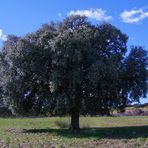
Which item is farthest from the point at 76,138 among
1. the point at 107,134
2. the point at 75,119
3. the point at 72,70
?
the point at 75,119

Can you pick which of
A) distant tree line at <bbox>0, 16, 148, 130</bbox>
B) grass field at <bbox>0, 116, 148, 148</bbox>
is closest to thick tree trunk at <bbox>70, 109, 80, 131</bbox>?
distant tree line at <bbox>0, 16, 148, 130</bbox>

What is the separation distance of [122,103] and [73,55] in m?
6.53

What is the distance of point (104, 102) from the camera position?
35.0 metres

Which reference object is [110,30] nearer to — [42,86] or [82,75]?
[82,75]

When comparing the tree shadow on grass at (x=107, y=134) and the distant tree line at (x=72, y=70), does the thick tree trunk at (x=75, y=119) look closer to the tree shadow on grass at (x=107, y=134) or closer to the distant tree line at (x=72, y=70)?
the distant tree line at (x=72, y=70)

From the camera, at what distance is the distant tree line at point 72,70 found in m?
32.5

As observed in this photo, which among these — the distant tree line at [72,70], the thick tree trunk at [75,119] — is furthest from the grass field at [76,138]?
the distant tree line at [72,70]

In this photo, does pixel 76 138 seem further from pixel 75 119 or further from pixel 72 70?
pixel 75 119

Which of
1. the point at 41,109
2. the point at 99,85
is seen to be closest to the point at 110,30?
the point at 99,85

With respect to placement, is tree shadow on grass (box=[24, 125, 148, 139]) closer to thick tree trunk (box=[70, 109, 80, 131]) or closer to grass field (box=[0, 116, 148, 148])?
grass field (box=[0, 116, 148, 148])

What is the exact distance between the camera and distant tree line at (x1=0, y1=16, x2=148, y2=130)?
107ft

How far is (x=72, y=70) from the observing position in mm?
32781

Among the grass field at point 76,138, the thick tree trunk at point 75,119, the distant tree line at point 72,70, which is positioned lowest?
the grass field at point 76,138

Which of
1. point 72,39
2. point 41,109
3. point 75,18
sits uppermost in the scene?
point 75,18
